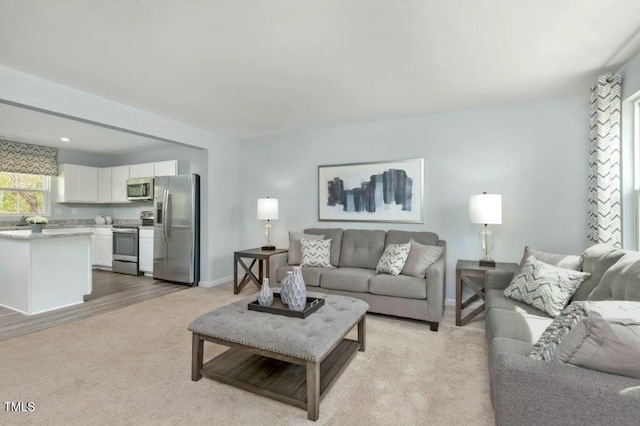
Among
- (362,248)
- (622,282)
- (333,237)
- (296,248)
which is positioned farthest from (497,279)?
(296,248)

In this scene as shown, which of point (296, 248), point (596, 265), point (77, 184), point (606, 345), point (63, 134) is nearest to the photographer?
point (606, 345)

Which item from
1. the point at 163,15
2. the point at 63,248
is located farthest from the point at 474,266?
the point at 63,248

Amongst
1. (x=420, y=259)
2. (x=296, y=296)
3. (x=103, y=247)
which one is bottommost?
(x=103, y=247)

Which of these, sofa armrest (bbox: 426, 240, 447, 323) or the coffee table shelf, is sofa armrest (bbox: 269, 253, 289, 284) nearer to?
the coffee table shelf

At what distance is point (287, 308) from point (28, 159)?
19.9 ft

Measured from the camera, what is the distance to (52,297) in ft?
11.8

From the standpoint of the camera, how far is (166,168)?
5.44 meters

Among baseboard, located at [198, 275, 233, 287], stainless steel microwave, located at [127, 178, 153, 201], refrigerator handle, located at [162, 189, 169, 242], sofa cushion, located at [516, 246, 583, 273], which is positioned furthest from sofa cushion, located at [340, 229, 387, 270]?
stainless steel microwave, located at [127, 178, 153, 201]

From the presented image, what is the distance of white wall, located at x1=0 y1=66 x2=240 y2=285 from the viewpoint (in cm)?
276

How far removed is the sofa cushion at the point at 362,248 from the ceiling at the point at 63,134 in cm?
344

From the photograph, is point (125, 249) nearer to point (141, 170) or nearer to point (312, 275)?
point (141, 170)

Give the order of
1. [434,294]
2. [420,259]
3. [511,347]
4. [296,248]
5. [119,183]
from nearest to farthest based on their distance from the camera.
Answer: [511,347] < [434,294] < [420,259] < [296,248] < [119,183]

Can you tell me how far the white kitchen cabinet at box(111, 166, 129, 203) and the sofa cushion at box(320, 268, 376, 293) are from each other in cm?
472

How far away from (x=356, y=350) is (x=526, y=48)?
2.61 metres
